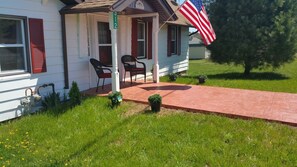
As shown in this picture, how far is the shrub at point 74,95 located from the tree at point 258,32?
9067 millimetres

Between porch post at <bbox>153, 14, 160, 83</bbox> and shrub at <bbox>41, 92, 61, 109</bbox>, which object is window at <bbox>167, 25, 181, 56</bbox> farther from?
shrub at <bbox>41, 92, 61, 109</bbox>

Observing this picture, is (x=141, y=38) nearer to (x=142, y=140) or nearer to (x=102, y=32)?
(x=102, y=32)

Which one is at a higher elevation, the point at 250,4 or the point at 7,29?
the point at 250,4

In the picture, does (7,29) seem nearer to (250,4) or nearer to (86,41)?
(86,41)

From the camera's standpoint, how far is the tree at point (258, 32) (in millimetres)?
12383

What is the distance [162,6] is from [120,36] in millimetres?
1745

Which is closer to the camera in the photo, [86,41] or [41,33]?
[41,33]

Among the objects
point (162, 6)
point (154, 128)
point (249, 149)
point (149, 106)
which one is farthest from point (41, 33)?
point (249, 149)

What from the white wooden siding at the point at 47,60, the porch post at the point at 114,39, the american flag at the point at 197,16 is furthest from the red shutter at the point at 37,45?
the american flag at the point at 197,16

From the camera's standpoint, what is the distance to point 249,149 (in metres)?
4.05

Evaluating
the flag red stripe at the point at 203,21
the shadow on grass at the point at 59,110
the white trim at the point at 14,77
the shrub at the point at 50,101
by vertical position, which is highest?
the flag red stripe at the point at 203,21

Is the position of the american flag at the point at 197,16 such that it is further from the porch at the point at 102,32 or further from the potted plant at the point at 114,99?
the potted plant at the point at 114,99

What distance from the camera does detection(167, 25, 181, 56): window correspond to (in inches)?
507

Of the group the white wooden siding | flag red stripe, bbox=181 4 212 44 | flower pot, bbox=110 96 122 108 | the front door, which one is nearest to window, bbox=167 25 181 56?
the front door
